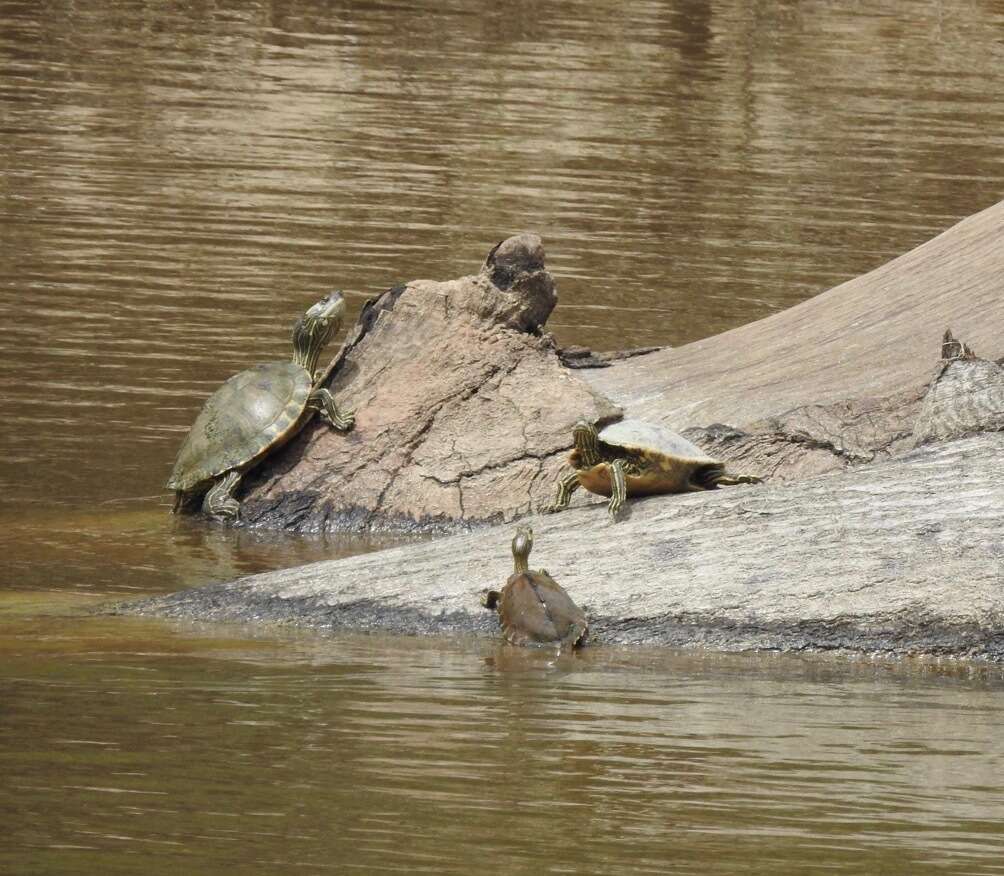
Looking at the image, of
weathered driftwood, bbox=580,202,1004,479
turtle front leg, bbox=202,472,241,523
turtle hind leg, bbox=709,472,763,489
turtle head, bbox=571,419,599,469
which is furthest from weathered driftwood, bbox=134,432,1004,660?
turtle front leg, bbox=202,472,241,523

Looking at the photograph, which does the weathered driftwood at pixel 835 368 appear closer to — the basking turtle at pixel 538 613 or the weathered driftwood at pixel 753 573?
the weathered driftwood at pixel 753 573

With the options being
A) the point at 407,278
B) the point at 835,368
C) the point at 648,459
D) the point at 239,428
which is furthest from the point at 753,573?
the point at 407,278

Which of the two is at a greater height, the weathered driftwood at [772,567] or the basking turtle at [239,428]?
the weathered driftwood at [772,567]

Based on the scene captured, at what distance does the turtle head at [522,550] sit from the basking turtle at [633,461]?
19.8 inches

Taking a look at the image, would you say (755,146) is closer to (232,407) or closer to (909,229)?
(909,229)

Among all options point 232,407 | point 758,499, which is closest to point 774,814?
point 758,499

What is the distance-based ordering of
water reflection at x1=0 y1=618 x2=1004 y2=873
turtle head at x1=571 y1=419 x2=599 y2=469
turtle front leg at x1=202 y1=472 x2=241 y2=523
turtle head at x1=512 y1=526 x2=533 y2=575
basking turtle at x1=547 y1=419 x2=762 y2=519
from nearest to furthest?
water reflection at x1=0 y1=618 x2=1004 y2=873, turtle head at x1=512 y1=526 x2=533 y2=575, basking turtle at x1=547 y1=419 x2=762 y2=519, turtle head at x1=571 y1=419 x2=599 y2=469, turtle front leg at x1=202 y1=472 x2=241 y2=523

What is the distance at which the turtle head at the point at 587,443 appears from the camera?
25.3ft

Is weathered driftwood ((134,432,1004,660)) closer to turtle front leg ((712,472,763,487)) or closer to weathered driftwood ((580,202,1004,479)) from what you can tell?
turtle front leg ((712,472,763,487))

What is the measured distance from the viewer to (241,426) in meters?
9.95

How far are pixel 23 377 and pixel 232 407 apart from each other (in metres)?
2.71

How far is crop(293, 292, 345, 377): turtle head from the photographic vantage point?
10820 millimetres

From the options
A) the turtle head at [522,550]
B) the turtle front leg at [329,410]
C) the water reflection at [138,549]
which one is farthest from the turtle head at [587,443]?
the turtle front leg at [329,410]

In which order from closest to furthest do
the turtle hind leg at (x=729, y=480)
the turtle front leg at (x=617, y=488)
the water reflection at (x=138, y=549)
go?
the turtle front leg at (x=617, y=488) < the turtle hind leg at (x=729, y=480) < the water reflection at (x=138, y=549)
